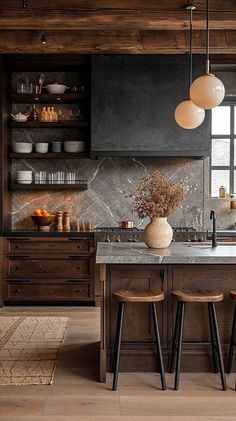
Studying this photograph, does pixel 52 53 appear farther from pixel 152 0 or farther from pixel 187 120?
pixel 187 120

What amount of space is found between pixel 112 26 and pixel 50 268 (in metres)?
2.68

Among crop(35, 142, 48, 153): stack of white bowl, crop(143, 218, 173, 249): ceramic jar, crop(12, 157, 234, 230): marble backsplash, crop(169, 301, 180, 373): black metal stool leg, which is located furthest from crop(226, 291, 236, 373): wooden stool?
crop(35, 142, 48, 153): stack of white bowl

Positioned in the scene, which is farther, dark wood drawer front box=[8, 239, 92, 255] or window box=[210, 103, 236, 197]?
window box=[210, 103, 236, 197]

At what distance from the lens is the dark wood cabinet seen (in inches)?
260

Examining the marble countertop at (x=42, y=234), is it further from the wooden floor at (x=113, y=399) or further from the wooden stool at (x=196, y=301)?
the wooden stool at (x=196, y=301)

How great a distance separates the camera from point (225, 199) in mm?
7238

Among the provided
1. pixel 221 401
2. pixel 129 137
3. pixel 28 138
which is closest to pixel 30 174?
pixel 28 138

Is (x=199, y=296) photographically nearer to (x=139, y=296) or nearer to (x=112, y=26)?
(x=139, y=296)

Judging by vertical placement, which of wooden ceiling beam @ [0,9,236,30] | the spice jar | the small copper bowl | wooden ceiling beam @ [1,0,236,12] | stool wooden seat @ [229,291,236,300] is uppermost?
wooden ceiling beam @ [1,0,236,12]

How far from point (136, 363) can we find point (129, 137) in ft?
10.4

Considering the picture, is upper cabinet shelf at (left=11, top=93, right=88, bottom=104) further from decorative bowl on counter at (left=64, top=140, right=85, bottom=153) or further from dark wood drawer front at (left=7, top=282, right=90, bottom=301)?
dark wood drawer front at (left=7, top=282, right=90, bottom=301)

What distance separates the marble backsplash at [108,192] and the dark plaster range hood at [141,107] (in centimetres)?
56

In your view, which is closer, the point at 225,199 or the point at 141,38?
the point at 141,38

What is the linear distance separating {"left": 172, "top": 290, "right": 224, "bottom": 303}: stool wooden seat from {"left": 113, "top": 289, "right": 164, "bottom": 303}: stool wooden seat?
110mm
